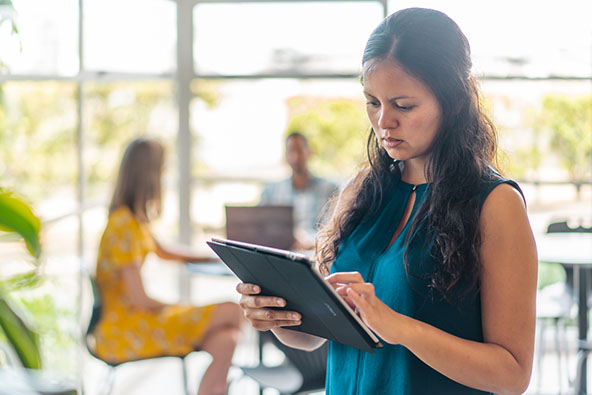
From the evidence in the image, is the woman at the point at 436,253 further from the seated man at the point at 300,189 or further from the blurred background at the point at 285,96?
the seated man at the point at 300,189

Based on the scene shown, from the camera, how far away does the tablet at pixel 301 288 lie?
1.05 m

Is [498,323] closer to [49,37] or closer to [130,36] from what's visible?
[49,37]

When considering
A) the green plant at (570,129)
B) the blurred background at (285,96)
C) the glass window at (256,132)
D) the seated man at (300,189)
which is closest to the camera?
the seated man at (300,189)

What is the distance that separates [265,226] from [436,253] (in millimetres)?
2131

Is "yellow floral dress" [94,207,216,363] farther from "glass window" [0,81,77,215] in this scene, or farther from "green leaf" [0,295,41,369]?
"green leaf" [0,295,41,369]

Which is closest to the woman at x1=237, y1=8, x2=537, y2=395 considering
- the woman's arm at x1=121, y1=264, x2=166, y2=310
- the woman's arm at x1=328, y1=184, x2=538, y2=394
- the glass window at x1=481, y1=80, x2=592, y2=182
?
the woman's arm at x1=328, y1=184, x2=538, y2=394

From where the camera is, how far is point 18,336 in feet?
1.64

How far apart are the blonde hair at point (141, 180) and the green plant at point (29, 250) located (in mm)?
2553

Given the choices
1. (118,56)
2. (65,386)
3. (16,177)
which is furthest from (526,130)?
(65,386)

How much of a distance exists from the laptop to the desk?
3.89 ft

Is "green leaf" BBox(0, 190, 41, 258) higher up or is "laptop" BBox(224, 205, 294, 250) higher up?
"green leaf" BBox(0, 190, 41, 258)

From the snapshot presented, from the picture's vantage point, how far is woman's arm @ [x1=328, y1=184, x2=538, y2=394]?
1.10 metres

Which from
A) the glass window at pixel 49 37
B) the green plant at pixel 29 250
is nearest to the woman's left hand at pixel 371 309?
the green plant at pixel 29 250

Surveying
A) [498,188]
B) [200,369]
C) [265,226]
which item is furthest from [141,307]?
[498,188]
